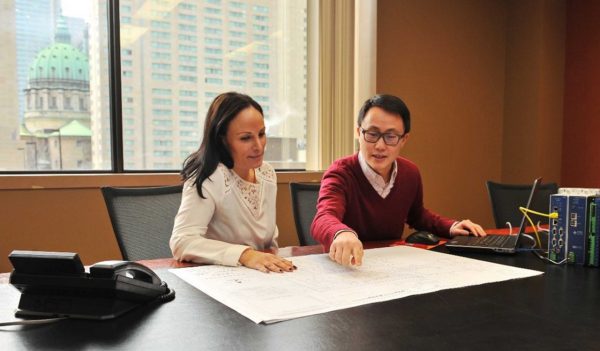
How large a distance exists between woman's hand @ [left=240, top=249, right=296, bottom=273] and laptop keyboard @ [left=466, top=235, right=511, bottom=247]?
624 millimetres

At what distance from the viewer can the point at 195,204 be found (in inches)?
56.8

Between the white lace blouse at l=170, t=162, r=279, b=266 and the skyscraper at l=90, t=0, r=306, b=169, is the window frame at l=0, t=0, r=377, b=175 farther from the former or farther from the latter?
the white lace blouse at l=170, t=162, r=279, b=266

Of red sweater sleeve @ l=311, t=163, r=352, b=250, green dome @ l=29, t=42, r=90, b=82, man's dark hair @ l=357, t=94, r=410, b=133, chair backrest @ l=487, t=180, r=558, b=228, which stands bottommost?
chair backrest @ l=487, t=180, r=558, b=228

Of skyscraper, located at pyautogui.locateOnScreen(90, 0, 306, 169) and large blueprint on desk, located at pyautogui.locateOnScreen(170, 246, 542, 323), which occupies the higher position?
skyscraper, located at pyautogui.locateOnScreen(90, 0, 306, 169)

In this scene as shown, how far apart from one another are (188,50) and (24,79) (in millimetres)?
989

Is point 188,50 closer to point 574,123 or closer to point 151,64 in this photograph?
point 151,64

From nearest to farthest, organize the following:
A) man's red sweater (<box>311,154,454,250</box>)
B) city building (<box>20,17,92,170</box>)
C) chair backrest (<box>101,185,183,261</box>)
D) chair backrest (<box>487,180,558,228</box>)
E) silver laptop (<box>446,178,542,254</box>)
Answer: silver laptop (<box>446,178,542,254</box>) → chair backrest (<box>101,185,183,261</box>) → man's red sweater (<box>311,154,454,250</box>) → chair backrest (<box>487,180,558,228</box>) → city building (<box>20,17,92,170</box>)

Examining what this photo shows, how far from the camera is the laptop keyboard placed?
4.71 feet

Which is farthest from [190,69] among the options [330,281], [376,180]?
[330,281]

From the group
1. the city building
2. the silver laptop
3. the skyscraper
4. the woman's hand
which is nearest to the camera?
the woman's hand

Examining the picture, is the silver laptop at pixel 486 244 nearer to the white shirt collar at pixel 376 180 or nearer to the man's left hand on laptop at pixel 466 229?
the man's left hand on laptop at pixel 466 229

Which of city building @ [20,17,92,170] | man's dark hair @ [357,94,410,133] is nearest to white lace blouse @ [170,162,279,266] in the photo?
man's dark hair @ [357,94,410,133]

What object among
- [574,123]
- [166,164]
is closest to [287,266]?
[166,164]

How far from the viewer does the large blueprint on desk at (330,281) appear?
868mm
